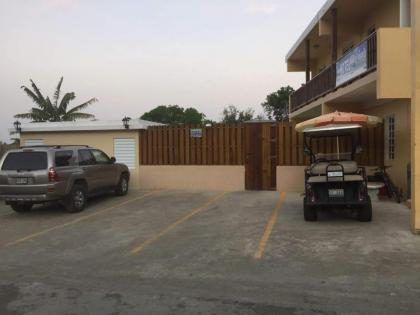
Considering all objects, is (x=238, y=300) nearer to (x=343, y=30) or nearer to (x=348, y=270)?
(x=348, y=270)

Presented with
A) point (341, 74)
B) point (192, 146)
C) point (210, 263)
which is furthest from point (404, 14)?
point (210, 263)

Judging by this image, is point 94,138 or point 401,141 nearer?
point 401,141

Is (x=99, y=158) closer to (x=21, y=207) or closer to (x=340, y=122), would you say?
(x=21, y=207)

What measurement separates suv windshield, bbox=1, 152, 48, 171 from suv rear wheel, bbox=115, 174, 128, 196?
3.73 meters

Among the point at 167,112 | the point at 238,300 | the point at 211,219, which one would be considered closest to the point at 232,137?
the point at 211,219

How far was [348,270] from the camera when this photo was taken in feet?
19.3

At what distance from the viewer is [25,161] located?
1067 cm

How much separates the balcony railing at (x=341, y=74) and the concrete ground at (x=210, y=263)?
3.53 metres

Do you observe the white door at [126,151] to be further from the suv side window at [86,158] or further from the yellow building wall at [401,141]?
the yellow building wall at [401,141]

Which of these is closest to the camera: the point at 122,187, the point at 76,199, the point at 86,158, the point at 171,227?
the point at 171,227

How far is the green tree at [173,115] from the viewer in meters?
61.8

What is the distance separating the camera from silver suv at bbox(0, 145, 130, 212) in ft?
34.3

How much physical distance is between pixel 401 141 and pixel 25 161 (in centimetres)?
1000

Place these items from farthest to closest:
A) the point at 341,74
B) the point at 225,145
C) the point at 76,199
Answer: the point at 225,145, the point at 341,74, the point at 76,199
